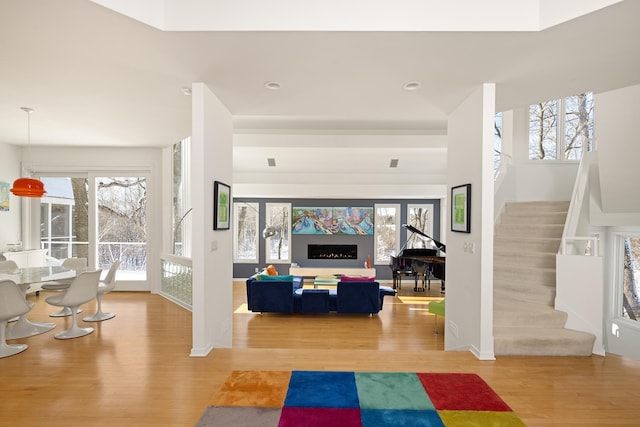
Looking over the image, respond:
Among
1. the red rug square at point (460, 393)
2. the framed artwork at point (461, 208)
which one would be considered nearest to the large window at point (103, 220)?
the framed artwork at point (461, 208)

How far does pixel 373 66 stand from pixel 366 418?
286 cm

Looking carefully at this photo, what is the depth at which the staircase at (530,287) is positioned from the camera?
3.52m

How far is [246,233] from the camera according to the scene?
10.9 metres

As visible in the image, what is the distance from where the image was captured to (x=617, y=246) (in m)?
5.84

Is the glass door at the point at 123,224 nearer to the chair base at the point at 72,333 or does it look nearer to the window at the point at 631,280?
the chair base at the point at 72,333

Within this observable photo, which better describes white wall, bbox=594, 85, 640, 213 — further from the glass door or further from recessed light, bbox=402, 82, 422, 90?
the glass door

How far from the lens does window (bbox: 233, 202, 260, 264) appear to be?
425 inches

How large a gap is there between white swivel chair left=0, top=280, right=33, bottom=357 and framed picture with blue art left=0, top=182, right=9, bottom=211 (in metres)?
4.01

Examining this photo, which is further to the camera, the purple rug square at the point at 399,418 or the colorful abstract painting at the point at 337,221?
the colorful abstract painting at the point at 337,221

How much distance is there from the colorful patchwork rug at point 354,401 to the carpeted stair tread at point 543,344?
0.75 m

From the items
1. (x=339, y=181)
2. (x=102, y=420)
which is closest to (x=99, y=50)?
(x=102, y=420)

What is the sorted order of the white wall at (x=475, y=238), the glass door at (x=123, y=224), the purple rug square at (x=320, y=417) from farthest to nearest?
1. the glass door at (x=123, y=224)
2. the white wall at (x=475, y=238)
3. the purple rug square at (x=320, y=417)

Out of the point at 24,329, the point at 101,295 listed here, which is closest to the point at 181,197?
the point at 101,295

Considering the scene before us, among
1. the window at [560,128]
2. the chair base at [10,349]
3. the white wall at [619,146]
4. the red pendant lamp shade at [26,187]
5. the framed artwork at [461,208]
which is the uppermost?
the window at [560,128]
